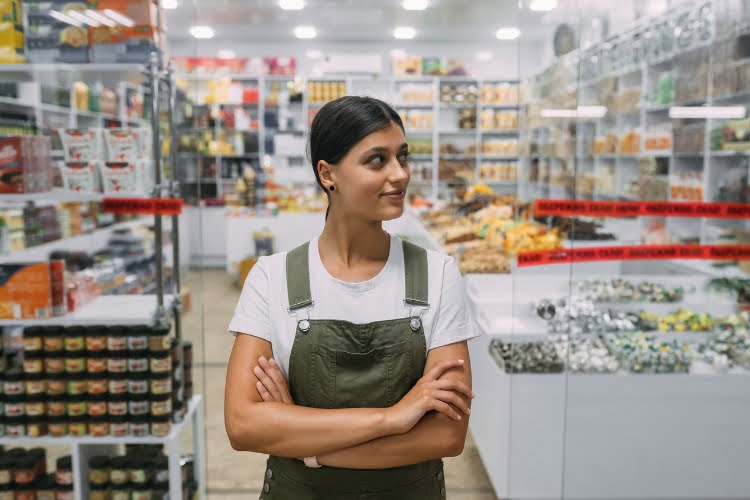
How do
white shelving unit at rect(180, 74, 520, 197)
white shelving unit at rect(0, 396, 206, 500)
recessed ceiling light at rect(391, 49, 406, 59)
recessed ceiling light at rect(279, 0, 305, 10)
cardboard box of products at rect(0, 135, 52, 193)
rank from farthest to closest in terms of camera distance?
recessed ceiling light at rect(391, 49, 406, 59), white shelving unit at rect(180, 74, 520, 197), recessed ceiling light at rect(279, 0, 305, 10), white shelving unit at rect(0, 396, 206, 500), cardboard box of products at rect(0, 135, 52, 193)

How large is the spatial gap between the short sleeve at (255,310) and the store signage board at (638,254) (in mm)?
1711

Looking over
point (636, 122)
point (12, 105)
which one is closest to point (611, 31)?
point (636, 122)

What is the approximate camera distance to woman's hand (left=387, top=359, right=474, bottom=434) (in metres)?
1.16

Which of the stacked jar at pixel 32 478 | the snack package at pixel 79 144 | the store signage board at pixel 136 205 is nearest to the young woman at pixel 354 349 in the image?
the store signage board at pixel 136 205

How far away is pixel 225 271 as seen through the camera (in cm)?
819

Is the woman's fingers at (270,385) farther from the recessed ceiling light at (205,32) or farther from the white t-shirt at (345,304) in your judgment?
the recessed ceiling light at (205,32)

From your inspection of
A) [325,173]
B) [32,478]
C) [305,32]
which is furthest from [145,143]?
[305,32]

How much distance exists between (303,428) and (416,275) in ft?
1.12

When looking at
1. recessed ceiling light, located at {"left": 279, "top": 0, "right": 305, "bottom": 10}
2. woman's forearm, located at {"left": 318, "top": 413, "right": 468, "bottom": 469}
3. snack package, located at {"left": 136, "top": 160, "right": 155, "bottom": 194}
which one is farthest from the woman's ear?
recessed ceiling light, located at {"left": 279, "top": 0, "right": 305, "bottom": 10}

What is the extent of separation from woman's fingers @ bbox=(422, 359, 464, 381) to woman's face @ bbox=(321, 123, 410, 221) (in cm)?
27

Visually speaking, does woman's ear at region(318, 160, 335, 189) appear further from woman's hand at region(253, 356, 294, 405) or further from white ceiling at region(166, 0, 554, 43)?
white ceiling at region(166, 0, 554, 43)

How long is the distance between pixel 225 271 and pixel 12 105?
16.1ft

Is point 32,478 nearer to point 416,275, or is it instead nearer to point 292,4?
point 416,275

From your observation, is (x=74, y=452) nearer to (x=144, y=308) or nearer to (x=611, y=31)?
(x=144, y=308)
